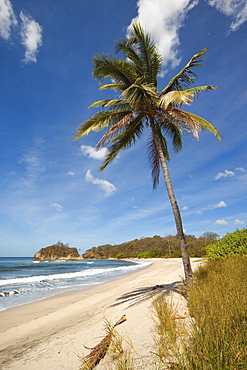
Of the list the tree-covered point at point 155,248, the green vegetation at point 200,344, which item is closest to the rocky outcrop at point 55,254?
the tree-covered point at point 155,248

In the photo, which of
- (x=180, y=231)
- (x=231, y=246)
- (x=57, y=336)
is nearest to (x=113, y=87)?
(x=180, y=231)

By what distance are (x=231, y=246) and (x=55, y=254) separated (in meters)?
83.7

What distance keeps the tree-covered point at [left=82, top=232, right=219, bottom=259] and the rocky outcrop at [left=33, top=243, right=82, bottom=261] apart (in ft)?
56.3

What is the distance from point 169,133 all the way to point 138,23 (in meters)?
4.52

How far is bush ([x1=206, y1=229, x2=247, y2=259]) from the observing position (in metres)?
9.89

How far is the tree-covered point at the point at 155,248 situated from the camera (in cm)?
5997

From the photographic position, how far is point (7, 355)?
398 centimetres

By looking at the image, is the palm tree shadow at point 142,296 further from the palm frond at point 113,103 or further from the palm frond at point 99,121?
the palm frond at point 113,103

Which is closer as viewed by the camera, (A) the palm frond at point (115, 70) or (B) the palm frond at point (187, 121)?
(B) the palm frond at point (187, 121)

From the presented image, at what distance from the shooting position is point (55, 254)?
81812mm

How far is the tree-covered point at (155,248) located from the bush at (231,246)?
39.7m

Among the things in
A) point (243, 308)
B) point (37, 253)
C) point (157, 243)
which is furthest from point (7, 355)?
point (37, 253)

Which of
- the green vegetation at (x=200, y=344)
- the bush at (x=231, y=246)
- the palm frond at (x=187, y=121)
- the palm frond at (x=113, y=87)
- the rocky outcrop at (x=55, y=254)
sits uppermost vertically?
the palm frond at (x=113, y=87)

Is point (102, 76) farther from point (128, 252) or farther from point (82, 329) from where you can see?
point (128, 252)
